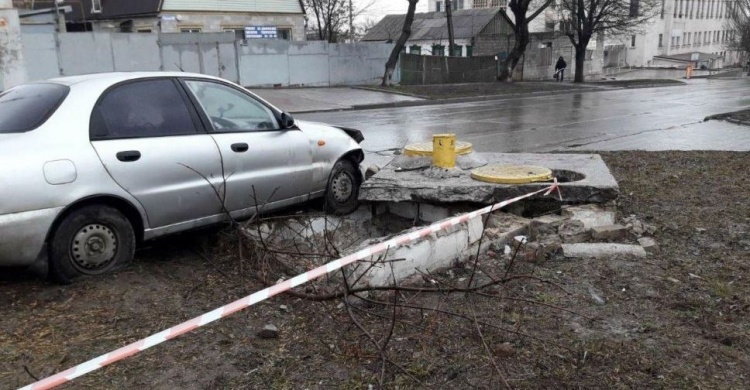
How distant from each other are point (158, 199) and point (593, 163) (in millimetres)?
4933

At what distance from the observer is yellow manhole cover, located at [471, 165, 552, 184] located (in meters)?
5.96

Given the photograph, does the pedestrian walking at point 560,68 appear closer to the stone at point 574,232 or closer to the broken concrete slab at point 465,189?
the broken concrete slab at point 465,189

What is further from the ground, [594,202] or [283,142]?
[283,142]

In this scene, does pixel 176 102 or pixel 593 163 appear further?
pixel 593 163

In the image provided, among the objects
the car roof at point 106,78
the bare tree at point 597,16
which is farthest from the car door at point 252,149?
the bare tree at point 597,16

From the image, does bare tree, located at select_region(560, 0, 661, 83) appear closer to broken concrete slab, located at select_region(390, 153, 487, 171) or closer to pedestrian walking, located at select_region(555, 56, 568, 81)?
pedestrian walking, located at select_region(555, 56, 568, 81)

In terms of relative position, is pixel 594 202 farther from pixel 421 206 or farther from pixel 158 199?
pixel 158 199

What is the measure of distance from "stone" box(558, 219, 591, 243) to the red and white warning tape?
27.6 inches

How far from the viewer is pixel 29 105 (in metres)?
4.50

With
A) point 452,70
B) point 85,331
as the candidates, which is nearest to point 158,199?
point 85,331

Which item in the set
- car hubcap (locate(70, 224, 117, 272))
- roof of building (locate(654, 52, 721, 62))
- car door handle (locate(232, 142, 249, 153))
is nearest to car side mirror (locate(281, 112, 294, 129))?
car door handle (locate(232, 142, 249, 153))

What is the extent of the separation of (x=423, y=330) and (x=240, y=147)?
2.48 metres

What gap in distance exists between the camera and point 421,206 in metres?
6.18

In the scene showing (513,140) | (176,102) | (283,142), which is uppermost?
(176,102)
